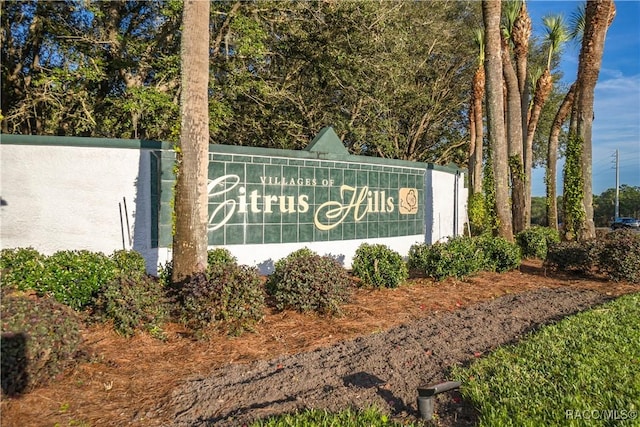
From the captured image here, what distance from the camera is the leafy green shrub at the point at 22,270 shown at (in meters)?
6.29

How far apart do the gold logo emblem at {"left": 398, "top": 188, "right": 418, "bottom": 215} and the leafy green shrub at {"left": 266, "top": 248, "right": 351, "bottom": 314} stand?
6.24 m

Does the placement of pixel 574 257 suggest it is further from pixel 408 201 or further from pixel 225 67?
pixel 225 67

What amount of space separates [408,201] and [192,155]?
801 cm

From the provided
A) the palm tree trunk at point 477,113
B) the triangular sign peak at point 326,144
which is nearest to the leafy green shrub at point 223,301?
the triangular sign peak at point 326,144

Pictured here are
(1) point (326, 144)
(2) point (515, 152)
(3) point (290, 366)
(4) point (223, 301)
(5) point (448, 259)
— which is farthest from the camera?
(2) point (515, 152)

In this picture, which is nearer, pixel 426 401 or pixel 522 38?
pixel 426 401

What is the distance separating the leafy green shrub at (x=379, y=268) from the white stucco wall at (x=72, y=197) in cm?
417

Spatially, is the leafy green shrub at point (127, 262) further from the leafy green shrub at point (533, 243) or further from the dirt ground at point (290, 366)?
the leafy green shrub at point (533, 243)

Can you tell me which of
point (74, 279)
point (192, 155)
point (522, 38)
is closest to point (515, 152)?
point (522, 38)

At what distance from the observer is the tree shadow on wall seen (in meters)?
→ 3.94

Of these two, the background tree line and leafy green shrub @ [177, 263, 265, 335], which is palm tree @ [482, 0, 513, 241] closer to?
the background tree line

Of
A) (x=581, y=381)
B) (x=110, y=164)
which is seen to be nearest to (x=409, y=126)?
(x=110, y=164)

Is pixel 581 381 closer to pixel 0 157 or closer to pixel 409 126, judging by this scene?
pixel 0 157

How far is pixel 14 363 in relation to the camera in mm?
4000
